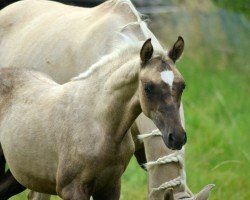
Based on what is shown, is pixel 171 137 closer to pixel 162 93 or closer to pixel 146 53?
pixel 162 93

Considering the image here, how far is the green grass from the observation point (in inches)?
420

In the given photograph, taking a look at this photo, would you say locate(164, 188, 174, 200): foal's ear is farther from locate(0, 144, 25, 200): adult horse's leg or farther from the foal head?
locate(0, 144, 25, 200): adult horse's leg

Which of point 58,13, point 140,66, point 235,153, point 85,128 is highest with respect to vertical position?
point 140,66

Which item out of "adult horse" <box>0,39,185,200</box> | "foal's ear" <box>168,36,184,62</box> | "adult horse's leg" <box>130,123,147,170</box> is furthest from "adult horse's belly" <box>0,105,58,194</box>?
"foal's ear" <box>168,36,184,62</box>

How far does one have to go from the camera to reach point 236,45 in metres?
14.0

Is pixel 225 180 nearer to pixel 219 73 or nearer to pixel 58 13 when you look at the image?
pixel 58 13

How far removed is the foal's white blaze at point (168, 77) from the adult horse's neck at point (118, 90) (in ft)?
0.83

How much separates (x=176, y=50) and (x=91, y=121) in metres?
0.78

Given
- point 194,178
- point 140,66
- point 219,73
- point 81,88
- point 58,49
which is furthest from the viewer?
point 219,73

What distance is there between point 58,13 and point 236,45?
4299 mm

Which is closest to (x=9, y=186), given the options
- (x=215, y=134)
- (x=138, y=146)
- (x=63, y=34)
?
(x=138, y=146)

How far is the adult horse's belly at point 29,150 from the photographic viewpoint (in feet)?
26.4

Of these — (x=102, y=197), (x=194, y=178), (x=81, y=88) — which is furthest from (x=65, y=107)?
(x=194, y=178)

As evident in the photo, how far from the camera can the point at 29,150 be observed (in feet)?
26.7
